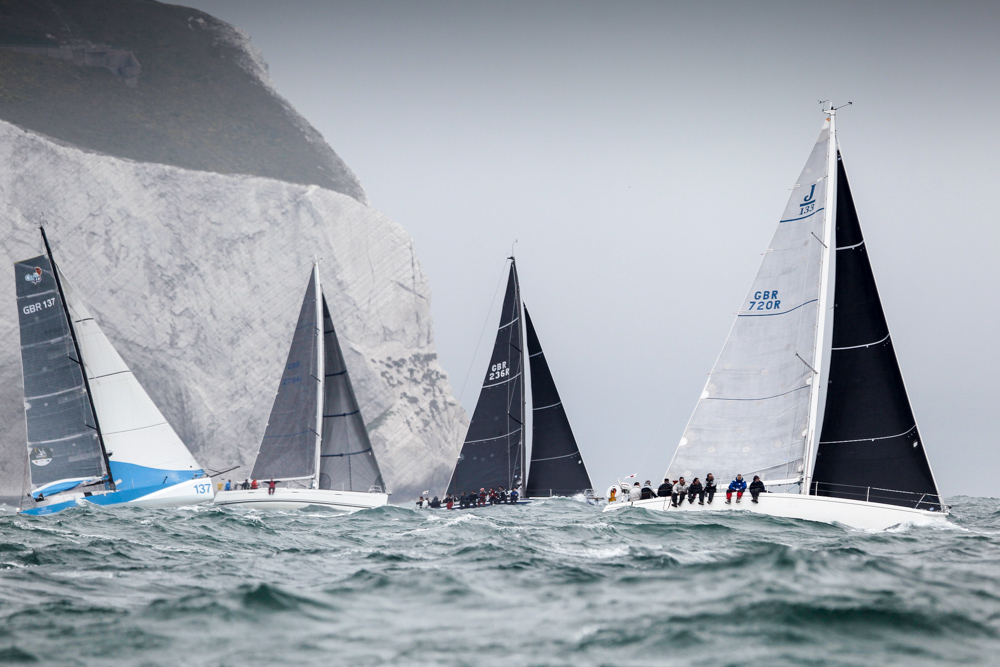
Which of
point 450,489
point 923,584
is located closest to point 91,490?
point 450,489

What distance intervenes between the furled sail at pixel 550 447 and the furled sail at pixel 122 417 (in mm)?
12712

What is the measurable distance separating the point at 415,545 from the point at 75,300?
2225 centimetres

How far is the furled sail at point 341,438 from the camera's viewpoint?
35.1 meters

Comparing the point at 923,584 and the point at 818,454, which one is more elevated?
the point at 818,454

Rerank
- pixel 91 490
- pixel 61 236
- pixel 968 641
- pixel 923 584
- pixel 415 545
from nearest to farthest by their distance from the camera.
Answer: pixel 968 641, pixel 923 584, pixel 415 545, pixel 91 490, pixel 61 236

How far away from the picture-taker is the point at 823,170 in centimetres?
2178

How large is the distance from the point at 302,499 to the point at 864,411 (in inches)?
757

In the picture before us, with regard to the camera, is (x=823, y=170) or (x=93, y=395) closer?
(x=823, y=170)

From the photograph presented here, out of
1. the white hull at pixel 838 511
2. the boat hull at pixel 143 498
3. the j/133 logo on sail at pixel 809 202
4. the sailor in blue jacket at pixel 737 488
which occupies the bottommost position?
the boat hull at pixel 143 498

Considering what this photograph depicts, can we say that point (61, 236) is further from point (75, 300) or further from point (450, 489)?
point (450, 489)

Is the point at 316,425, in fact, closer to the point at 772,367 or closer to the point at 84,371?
the point at 84,371

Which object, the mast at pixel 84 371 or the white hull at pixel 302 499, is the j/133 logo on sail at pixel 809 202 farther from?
the mast at pixel 84 371

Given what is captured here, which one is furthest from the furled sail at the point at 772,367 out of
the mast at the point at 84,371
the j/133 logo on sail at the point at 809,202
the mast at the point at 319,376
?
the mast at the point at 84,371

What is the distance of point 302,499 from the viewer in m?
31.4
